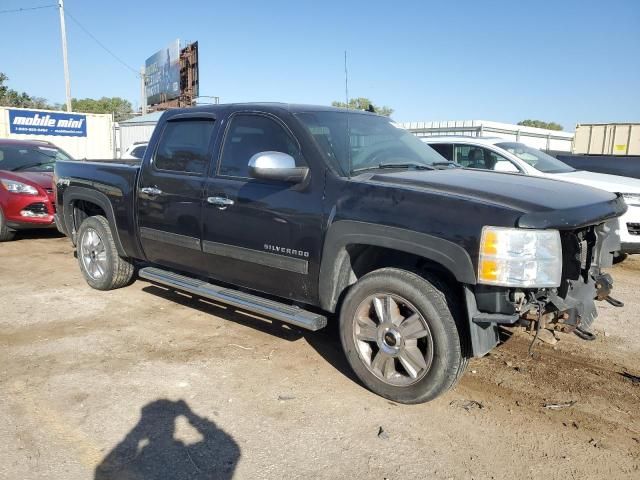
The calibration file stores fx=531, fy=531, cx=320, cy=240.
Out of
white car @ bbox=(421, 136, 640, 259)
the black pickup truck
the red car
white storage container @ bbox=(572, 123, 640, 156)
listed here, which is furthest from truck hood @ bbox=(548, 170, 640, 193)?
white storage container @ bbox=(572, 123, 640, 156)

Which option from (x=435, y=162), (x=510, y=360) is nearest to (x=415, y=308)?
(x=510, y=360)

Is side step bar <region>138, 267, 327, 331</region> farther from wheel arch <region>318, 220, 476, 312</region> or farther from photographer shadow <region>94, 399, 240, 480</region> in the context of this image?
photographer shadow <region>94, 399, 240, 480</region>

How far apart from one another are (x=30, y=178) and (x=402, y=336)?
7.65 meters

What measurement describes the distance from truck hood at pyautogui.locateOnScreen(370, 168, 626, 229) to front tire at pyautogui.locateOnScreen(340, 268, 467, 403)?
60 cm

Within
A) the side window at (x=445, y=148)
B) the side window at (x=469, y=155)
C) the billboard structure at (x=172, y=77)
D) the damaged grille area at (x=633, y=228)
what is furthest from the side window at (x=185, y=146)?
the billboard structure at (x=172, y=77)

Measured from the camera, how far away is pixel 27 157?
948 centimetres

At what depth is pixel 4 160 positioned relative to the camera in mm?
9188

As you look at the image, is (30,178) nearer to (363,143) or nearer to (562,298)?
(363,143)

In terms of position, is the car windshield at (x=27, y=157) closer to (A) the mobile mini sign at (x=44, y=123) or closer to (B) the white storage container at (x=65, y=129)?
(B) the white storage container at (x=65, y=129)

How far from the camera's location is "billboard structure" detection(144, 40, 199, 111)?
106ft

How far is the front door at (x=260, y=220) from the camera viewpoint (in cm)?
369

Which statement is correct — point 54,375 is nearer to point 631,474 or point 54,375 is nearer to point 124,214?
point 124,214

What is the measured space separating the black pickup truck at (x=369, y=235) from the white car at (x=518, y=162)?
379 centimetres

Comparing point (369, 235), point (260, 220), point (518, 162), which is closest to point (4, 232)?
point (260, 220)
